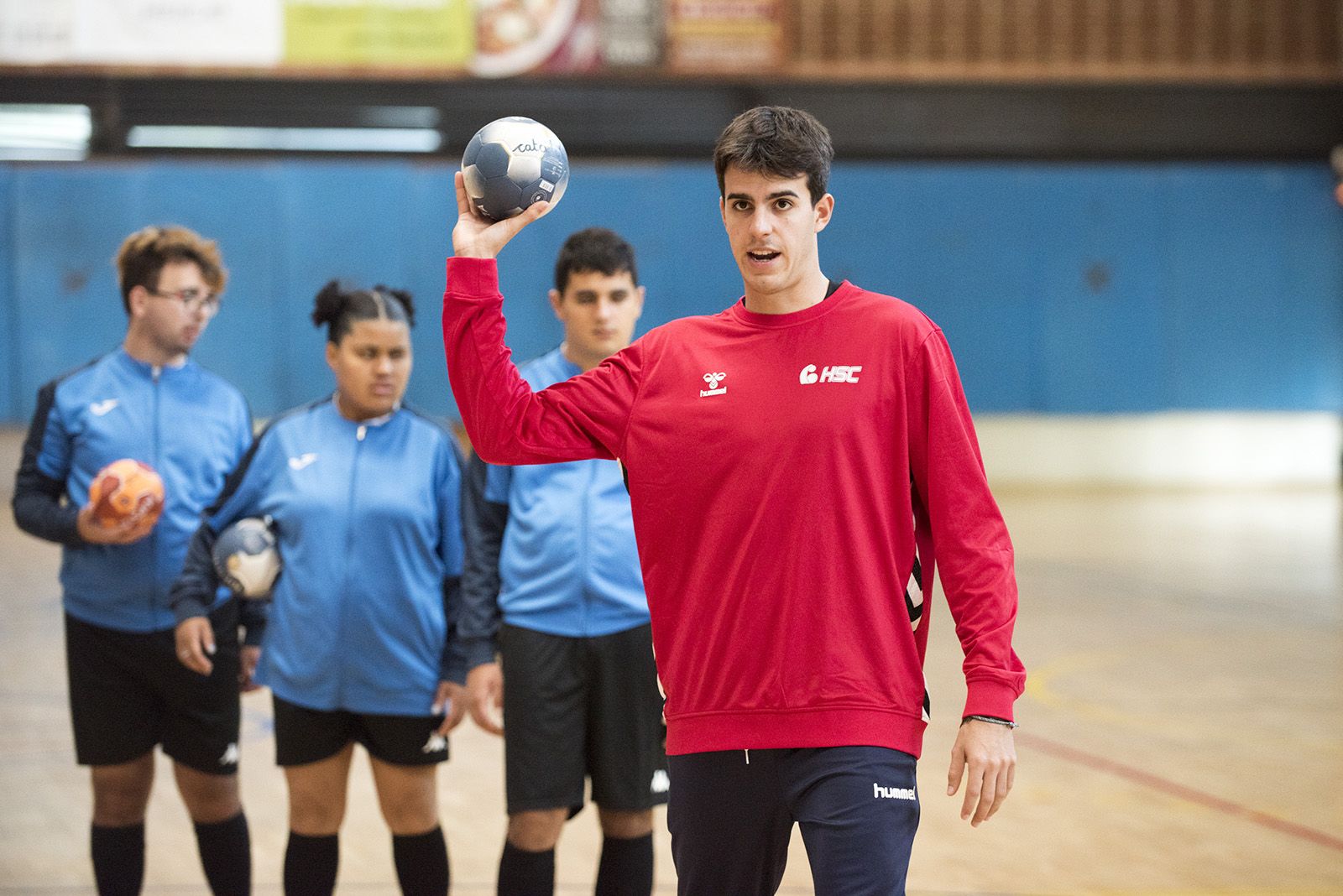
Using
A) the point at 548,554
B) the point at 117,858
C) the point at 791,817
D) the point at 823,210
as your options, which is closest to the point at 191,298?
the point at 548,554

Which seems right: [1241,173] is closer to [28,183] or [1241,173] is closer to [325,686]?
[28,183]

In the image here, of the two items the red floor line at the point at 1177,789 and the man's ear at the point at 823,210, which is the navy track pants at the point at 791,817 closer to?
the man's ear at the point at 823,210

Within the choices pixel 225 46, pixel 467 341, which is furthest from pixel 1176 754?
pixel 225 46

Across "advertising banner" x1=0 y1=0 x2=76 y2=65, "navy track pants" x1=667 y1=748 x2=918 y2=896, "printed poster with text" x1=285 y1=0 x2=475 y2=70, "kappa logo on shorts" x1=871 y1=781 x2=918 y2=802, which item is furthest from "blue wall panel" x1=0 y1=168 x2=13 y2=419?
"kappa logo on shorts" x1=871 y1=781 x2=918 y2=802

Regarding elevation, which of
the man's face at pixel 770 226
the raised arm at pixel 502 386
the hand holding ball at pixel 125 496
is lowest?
the hand holding ball at pixel 125 496

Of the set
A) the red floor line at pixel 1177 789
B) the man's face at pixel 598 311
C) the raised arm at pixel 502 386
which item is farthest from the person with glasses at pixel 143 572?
→ the red floor line at pixel 1177 789

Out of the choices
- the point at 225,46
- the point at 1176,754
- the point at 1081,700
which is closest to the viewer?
the point at 1176,754

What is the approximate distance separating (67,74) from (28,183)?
121cm

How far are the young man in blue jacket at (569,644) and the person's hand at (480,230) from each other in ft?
4.08

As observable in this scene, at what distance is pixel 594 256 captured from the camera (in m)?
3.84

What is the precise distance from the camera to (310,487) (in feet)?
12.4

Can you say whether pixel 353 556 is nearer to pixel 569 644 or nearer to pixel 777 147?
pixel 569 644

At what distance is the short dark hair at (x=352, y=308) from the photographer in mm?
3811

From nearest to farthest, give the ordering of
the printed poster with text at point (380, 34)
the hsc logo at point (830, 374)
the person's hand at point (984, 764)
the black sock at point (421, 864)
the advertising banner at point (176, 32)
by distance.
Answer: the person's hand at point (984, 764)
the hsc logo at point (830, 374)
the black sock at point (421, 864)
the advertising banner at point (176, 32)
the printed poster with text at point (380, 34)
